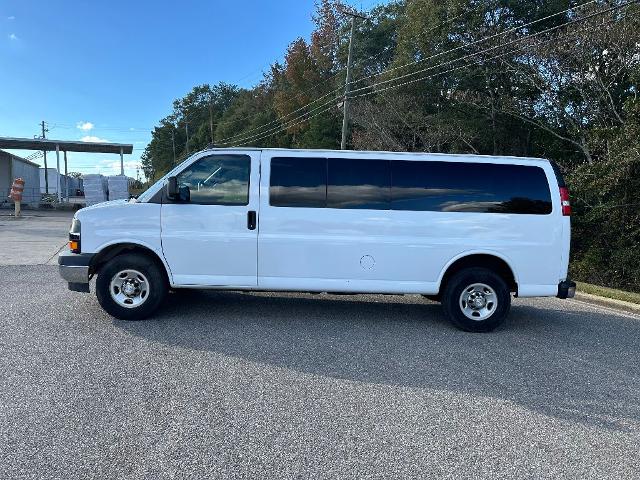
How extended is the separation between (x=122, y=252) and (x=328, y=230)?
2.63 m

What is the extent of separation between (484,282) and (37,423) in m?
4.86

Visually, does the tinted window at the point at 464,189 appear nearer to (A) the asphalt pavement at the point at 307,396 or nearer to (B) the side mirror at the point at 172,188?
(A) the asphalt pavement at the point at 307,396

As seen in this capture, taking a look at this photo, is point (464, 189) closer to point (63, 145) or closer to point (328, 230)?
point (328, 230)

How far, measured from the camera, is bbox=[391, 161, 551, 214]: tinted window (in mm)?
5789

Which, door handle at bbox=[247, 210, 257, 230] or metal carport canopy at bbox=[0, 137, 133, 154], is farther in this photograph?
metal carport canopy at bbox=[0, 137, 133, 154]

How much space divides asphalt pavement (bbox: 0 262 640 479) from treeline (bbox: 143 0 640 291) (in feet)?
22.4

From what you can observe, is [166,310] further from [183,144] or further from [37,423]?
[183,144]

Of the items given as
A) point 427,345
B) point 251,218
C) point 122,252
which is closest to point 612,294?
point 427,345

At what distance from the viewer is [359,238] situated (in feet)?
18.7

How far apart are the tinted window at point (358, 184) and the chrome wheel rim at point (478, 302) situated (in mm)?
1516

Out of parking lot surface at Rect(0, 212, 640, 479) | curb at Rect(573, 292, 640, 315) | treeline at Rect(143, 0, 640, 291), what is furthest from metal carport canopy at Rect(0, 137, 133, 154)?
curb at Rect(573, 292, 640, 315)

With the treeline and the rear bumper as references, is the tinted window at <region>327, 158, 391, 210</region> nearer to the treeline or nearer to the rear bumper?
the rear bumper

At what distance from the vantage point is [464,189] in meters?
5.81

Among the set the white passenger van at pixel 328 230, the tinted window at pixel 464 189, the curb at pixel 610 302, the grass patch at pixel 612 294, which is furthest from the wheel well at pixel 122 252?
the grass patch at pixel 612 294
